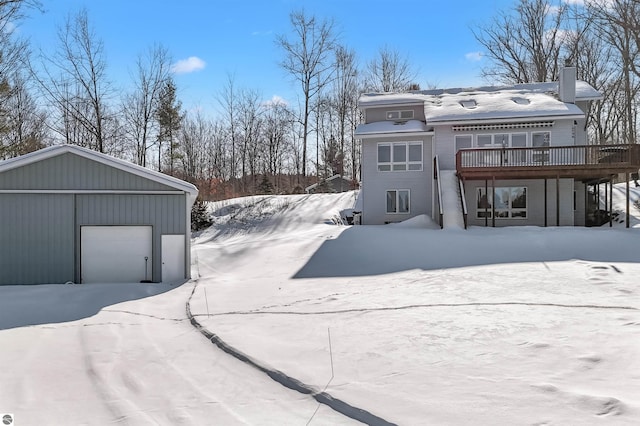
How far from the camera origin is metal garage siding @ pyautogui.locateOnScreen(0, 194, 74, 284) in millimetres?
12719

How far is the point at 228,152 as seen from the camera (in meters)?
42.7

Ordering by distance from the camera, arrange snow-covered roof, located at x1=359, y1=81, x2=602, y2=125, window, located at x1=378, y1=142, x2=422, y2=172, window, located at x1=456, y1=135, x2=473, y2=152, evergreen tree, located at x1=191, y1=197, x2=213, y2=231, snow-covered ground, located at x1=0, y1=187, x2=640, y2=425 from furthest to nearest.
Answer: evergreen tree, located at x1=191, y1=197, x2=213, y2=231
window, located at x1=378, y1=142, x2=422, y2=172
window, located at x1=456, y1=135, x2=473, y2=152
snow-covered roof, located at x1=359, y1=81, x2=602, y2=125
snow-covered ground, located at x1=0, y1=187, x2=640, y2=425

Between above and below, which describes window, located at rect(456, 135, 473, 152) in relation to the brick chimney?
below

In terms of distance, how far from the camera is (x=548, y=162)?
63.8 ft

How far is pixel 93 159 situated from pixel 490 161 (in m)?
15.7

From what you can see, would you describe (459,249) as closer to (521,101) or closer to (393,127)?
(393,127)

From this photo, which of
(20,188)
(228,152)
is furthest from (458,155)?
(228,152)

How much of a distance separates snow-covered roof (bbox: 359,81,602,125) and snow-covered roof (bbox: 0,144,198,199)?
11.4 m

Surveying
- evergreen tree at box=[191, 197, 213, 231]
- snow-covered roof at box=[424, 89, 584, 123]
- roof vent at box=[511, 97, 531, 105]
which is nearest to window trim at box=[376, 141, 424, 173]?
snow-covered roof at box=[424, 89, 584, 123]

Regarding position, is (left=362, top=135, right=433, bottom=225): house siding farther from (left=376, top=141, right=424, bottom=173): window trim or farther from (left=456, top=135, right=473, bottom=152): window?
(left=456, top=135, right=473, bottom=152): window

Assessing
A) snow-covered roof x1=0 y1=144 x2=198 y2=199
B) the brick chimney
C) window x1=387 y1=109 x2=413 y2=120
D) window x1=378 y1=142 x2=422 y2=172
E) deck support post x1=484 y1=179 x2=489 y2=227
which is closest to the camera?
snow-covered roof x1=0 y1=144 x2=198 y2=199

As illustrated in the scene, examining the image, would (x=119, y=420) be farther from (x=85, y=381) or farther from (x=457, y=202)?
(x=457, y=202)

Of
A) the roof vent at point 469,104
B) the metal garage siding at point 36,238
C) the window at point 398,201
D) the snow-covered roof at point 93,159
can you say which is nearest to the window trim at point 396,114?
the roof vent at point 469,104

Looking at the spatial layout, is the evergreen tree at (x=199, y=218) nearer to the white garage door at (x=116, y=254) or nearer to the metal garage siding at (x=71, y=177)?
the white garage door at (x=116, y=254)
